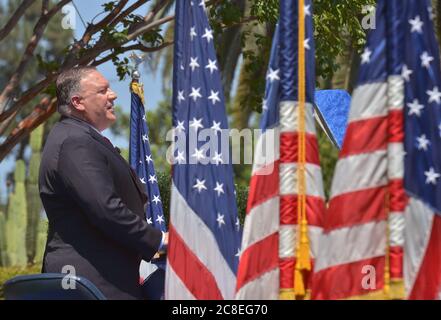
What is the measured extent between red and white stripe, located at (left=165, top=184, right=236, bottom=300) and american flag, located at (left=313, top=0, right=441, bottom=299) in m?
0.69

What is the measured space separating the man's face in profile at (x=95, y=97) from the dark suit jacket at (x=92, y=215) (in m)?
0.10

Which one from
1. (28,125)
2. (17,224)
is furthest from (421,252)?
(17,224)

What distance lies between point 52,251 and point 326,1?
7439 millimetres

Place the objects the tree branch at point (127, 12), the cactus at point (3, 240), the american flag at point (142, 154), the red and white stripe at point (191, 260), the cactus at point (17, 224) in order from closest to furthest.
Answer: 1. the red and white stripe at point (191, 260)
2. the american flag at point (142, 154)
3. the tree branch at point (127, 12)
4. the cactus at point (17, 224)
5. the cactus at point (3, 240)

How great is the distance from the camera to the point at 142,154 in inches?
328

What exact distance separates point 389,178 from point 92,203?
1.54m

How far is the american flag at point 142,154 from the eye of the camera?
8.02 m

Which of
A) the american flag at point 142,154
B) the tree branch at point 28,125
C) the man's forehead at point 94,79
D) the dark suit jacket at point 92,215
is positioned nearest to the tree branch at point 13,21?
the tree branch at point 28,125

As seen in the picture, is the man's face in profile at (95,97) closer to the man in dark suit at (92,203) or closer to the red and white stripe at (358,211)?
the man in dark suit at (92,203)

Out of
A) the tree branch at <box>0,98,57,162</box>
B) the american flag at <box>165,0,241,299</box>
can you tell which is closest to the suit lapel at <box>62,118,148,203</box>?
the american flag at <box>165,0,241,299</box>

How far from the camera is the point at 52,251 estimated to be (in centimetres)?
551

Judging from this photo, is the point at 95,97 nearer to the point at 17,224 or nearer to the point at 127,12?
the point at 127,12
